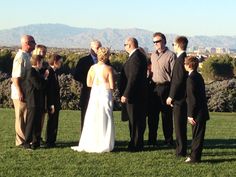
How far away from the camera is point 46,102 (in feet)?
38.8

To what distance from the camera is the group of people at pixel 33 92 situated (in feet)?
36.9

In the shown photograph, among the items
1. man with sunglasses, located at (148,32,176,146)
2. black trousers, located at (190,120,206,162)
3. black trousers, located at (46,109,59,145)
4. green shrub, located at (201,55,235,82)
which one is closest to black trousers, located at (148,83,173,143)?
man with sunglasses, located at (148,32,176,146)

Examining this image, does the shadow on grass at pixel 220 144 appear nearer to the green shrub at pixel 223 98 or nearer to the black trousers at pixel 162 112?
the black trousers at pixel 162 112

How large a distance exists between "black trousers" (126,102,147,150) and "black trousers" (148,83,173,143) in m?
0.85

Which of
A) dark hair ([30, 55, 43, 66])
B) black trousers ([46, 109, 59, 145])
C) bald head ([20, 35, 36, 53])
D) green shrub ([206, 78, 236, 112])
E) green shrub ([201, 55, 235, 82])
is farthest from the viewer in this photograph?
green shrub ([201, 55, 235, 82])

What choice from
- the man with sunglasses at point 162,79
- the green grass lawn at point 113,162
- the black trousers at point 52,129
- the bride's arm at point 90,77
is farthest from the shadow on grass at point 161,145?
the bride's arm at point 90,77

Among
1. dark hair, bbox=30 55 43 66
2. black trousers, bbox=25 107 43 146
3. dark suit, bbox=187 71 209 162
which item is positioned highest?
dark hair, bbox=30 55 43 66

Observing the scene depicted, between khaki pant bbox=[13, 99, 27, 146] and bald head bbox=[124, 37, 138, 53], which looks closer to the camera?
bald head bbox=[124, 37, 138, 53]

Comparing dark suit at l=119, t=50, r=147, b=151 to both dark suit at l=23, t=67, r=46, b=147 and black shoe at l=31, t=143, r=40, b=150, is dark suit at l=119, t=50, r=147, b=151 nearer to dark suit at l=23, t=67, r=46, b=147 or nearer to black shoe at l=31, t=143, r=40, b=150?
dark suit at l=23, t=67, r=46, b=147

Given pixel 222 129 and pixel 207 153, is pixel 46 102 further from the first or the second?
pixel 222 129

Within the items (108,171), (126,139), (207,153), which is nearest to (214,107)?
(126,139)

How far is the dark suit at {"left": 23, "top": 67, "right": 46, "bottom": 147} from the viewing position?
11.2 meters

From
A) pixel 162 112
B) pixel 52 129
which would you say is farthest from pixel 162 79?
pixel 52 129

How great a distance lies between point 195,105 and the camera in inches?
385
